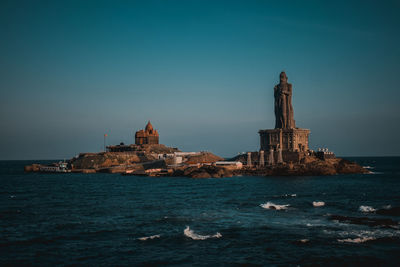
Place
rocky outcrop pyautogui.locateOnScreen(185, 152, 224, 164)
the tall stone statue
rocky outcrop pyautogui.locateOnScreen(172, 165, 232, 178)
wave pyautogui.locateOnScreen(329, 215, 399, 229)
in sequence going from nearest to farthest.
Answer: wave pyautogui.locateOnScreen(329, 215, 399, 229) < rocky outcrop pyautogui.locateOnScreen(172, 165, 232, 178) < rocky outcrop pyautogui.locateOnScreen(185, 152, 224, 164) < the tall stone statue

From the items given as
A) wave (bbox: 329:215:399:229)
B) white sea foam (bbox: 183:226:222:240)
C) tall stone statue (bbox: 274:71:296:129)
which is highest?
tall stone statue (bbox: 274:71:296:129)

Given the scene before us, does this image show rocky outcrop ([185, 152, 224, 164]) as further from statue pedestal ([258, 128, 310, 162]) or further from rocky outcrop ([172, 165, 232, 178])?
rocky outcrop ([172, 165, 232, 178])

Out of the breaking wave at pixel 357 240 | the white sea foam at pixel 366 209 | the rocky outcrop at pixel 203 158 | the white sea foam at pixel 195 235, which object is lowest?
the breaking wave at pixel 357 240

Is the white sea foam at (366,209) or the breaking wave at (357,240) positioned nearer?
the breaking wave at (357,240)

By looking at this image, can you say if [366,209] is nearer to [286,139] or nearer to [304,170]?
[304,170]

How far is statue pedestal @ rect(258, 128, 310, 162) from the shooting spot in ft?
550

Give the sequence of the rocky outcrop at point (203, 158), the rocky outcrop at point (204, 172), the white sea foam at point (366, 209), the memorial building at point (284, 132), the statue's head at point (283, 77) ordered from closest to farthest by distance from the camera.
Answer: the white sea foam at point (366, 209), the rocky outcrop at point (204, 172), the memorial building at point (284, 132), the rocky outcrop at point (203, 158), the statue's head at point (283, 77)

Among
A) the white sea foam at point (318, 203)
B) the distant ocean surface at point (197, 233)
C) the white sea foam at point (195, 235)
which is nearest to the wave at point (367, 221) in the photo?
the distant ocean surface at point (197, 233)

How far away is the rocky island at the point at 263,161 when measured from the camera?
134 metres

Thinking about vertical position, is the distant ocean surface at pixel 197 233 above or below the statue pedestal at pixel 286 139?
below

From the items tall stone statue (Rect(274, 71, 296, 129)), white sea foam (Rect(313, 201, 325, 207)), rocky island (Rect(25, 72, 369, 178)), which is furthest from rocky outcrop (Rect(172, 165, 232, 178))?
white sea foam (Rect(313, 201, 325, 207))

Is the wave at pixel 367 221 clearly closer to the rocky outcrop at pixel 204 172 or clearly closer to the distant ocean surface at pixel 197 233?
the distant ocean surface at pixel 197 233

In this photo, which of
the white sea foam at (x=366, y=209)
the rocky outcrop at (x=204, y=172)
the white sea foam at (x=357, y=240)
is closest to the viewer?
the white sea foam at (x=357, y=240)

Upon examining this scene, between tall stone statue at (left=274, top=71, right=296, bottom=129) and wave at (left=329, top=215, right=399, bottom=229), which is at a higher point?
tall stone statue at (left=274, top=71, right=296, bottom=129)
